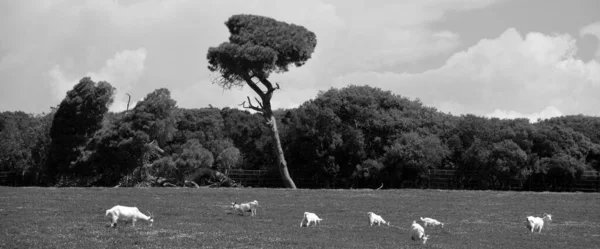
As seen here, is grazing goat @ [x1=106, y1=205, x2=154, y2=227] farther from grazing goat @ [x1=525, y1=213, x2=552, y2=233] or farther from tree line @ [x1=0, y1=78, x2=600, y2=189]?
tree line @ [x1=0, y1=78, x2=600, y2=189]

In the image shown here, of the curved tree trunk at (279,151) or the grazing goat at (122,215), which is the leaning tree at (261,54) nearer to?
the curved tree trunk at (279,151)

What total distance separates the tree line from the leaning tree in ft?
12.1

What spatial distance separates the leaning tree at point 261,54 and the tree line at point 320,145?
12.1ft

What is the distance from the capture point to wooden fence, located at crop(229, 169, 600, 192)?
64.7 metres

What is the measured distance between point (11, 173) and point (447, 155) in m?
47.7

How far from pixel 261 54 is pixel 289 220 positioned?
29.9 metres

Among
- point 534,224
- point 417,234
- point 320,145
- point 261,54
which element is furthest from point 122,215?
point 320,145

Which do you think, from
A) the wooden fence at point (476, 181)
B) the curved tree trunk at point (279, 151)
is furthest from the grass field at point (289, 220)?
the wooden fence at point (476, 181)

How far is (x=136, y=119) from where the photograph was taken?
56750 mm

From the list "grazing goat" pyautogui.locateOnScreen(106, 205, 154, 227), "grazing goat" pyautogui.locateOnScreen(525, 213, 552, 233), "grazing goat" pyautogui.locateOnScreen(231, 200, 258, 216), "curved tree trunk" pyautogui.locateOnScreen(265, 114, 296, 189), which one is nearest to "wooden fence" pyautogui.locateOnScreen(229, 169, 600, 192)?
"curved tree trunk" pyautogui.locateOnScreen(265, 114, 296, 189)

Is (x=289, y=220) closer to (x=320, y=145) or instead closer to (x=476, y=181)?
(x=320, y=145)

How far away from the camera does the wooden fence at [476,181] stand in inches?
2547

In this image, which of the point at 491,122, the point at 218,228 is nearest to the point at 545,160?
the point at 491,122

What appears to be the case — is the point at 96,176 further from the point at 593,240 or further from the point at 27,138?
the point at 593,240
